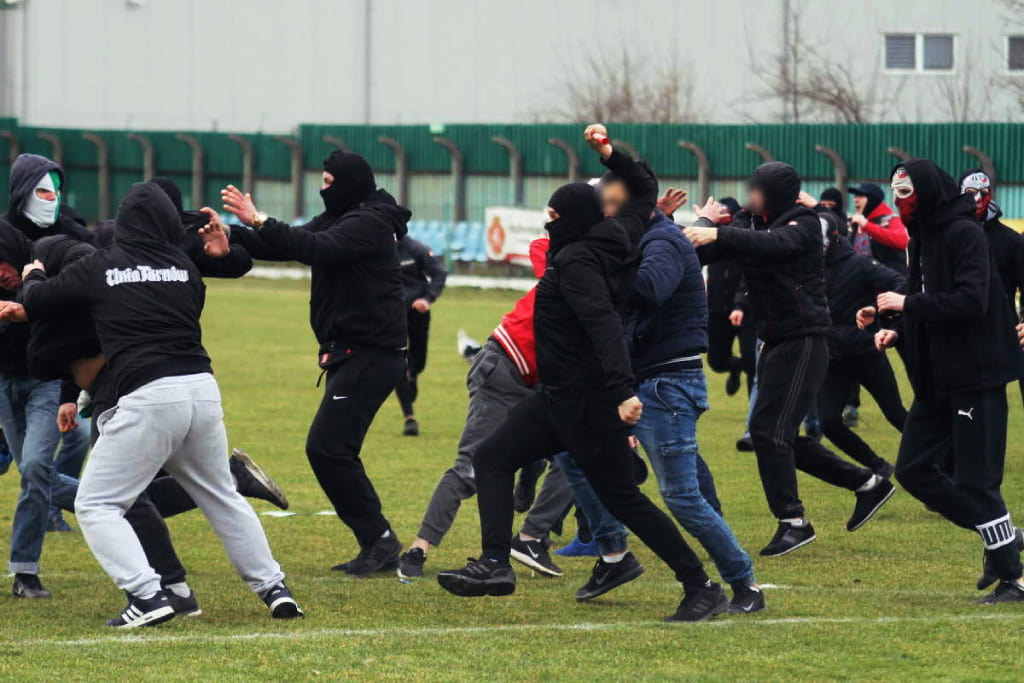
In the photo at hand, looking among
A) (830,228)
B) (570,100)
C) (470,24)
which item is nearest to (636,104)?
(570,100)

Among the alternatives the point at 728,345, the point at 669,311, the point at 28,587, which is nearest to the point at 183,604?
the point at 28,587

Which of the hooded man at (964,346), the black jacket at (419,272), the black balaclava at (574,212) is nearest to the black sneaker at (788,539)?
the hooded man at (964,346)

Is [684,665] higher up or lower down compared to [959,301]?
lower down

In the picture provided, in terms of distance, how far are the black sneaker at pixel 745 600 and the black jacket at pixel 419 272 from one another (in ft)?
23.3

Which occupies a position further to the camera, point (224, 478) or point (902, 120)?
point (902, 120)

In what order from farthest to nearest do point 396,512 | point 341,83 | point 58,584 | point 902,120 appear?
point 341,83, point 902,120, point 396,512, point 58,584

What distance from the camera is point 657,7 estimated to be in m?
45.3

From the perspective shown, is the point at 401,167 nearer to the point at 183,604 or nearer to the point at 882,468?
the point at 882,468

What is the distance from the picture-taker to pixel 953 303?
739cm

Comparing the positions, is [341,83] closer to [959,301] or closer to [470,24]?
[470,24]

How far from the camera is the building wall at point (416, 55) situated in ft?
137

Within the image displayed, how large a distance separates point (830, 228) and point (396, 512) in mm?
3571

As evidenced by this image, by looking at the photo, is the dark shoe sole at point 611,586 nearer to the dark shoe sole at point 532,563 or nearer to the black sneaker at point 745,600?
the black sneaker at point 745,600

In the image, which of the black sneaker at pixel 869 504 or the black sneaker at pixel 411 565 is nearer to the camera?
the black sneaker at pixel 411 565
